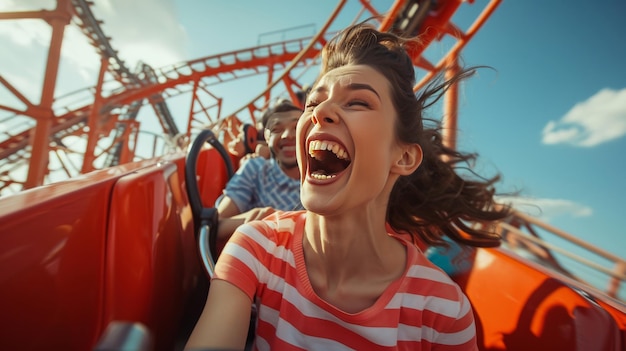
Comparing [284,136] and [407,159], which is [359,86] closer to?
[407,159]

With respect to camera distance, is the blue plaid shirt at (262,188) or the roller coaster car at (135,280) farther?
the blue plaid shirt at (262,188)

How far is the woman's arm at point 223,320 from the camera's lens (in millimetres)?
431

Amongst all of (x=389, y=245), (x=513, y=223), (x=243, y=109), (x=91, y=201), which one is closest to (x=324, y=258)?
(x=389, y=245)

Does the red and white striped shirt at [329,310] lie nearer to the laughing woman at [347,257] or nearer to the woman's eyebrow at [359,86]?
the laughing woman at [347,257]

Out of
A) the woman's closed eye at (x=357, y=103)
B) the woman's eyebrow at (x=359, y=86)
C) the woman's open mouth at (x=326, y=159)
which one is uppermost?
the woman's eyebrow at (x=359, y=86)

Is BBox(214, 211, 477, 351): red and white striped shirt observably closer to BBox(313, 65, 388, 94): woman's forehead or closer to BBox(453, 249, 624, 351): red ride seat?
BBox(453, 249, 624, 351): red ride seat

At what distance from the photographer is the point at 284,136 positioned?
124 cm

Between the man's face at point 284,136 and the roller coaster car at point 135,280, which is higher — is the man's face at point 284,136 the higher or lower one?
the higher one

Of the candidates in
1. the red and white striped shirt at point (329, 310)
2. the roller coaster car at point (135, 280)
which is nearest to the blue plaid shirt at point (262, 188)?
the roller coaster car at point (135, 280)

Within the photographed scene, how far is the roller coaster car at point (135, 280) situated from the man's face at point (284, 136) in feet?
1.50

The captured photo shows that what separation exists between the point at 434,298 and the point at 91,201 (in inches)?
21.6

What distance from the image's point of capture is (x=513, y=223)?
251 cm

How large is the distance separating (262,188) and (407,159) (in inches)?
29.1

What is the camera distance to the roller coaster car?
0.37m
